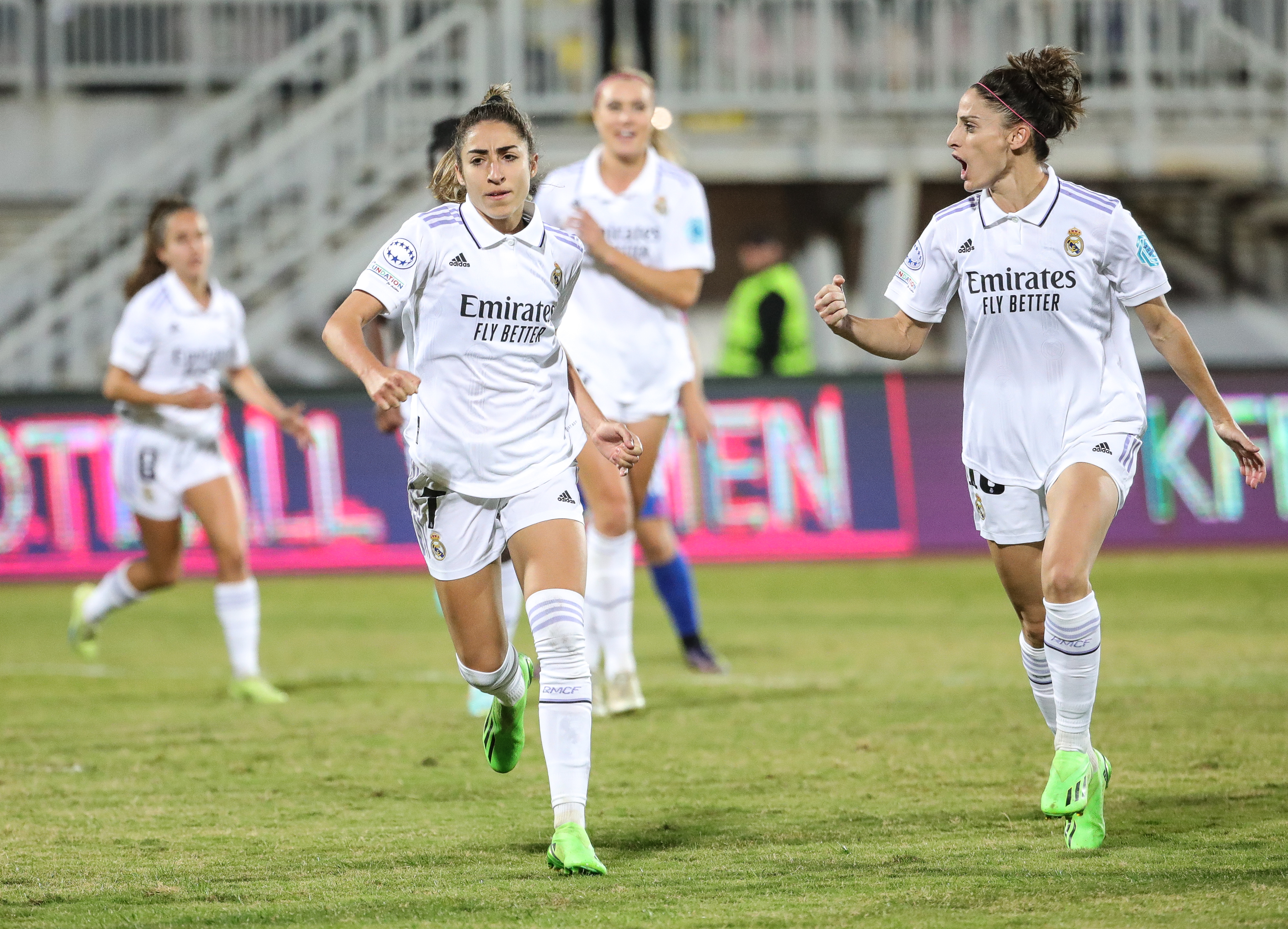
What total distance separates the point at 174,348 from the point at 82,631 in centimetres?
193

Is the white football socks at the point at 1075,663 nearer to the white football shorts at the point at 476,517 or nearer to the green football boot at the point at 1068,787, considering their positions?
the green football boot at the point at 1068,787

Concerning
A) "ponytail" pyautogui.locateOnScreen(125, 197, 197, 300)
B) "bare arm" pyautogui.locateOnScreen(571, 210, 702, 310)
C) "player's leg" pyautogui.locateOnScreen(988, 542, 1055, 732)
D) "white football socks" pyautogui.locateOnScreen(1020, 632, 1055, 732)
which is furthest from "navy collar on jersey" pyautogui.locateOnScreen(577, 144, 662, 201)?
"white football socks" pyautogui.locateOnScreen(1020, 632, 1055, 732)

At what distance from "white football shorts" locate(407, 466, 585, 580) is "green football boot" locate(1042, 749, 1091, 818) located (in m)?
1.55

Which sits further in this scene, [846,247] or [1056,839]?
[846,247]

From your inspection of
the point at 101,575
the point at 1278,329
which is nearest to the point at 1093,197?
the point at 101,575

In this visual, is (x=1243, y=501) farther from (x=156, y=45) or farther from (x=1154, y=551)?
(x=156, y=45)

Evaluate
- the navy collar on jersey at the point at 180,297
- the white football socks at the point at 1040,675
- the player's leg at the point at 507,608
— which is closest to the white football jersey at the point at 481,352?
the white football socks at the point at 1040,675

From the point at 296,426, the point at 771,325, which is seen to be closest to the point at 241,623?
the point at 296,426

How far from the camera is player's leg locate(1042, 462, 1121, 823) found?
4922 mm

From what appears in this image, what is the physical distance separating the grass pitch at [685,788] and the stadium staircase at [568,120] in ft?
24.3

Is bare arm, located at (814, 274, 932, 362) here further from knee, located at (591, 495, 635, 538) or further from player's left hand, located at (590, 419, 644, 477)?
knee, located at (591, 495, 635, 538)

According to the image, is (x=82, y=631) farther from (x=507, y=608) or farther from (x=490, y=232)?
(x=490, y=232)

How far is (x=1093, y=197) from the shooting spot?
17.1ft

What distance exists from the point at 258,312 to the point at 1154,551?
900 cm
